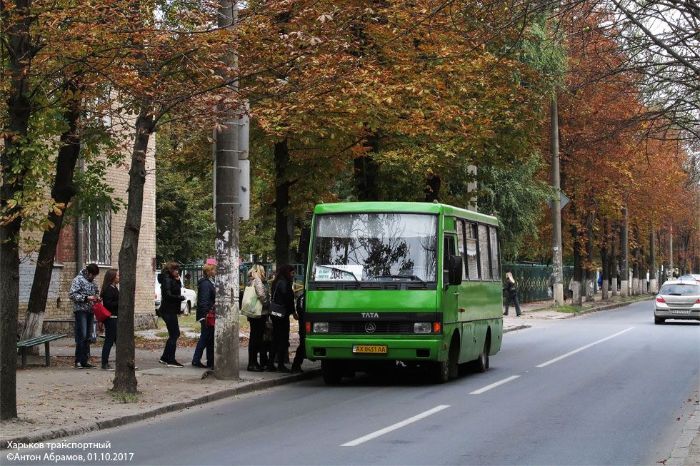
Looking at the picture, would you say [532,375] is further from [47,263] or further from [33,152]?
[33,152]

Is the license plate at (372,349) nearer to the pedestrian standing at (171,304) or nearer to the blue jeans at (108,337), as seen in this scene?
the pedestrian standing at (171,304)

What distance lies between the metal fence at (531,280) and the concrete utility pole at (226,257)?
38.6m

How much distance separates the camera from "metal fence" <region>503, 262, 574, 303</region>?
194 feet

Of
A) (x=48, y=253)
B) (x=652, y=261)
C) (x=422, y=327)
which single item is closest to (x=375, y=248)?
(x=422, y=327)

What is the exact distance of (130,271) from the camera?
616 inches

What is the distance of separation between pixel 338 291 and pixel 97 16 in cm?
603

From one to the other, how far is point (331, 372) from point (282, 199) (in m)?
5.55

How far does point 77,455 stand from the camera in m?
10.9

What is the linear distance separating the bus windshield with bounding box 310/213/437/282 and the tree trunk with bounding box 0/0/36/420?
19.9ft

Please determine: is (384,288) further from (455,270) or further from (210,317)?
(210,317)

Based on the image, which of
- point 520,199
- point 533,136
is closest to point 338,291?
point 533,136

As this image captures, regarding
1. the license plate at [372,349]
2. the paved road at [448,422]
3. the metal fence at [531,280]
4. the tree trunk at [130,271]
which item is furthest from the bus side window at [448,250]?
the metal fence at [531,280]

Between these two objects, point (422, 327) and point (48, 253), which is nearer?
point (422, 327)

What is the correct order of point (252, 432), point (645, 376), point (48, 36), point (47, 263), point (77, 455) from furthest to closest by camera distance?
point (47, 263)
point (645, 376)
point (48, 36)
point (252, 432)
point (77, 455)
